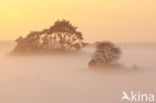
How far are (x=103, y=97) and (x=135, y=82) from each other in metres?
6.24

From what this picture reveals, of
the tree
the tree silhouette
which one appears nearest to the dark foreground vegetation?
the tree

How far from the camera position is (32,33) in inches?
2323

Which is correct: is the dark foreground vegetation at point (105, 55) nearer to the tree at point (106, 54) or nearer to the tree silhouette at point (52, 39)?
the tree at point (106, 54)

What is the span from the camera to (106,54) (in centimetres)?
3888

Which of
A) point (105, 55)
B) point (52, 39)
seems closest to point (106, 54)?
point (105, 55)

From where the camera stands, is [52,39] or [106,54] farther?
[52,39]

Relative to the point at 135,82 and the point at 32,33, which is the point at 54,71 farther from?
the point at 32,33

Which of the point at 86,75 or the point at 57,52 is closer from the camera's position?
the point at 86,75

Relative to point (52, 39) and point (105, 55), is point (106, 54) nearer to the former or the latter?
point (105, 55)

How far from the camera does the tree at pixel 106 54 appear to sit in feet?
127

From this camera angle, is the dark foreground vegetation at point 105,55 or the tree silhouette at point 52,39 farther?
the tree silhouette at point 52,39

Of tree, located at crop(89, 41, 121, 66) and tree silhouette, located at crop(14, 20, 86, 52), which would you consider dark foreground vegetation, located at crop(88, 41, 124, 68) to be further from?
tree silhouette, located at crop(14, 20, 86, 52)

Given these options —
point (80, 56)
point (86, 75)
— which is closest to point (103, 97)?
point (86, 75)

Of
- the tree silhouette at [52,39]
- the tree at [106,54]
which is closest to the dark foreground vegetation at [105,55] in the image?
the tree at [106,54]
